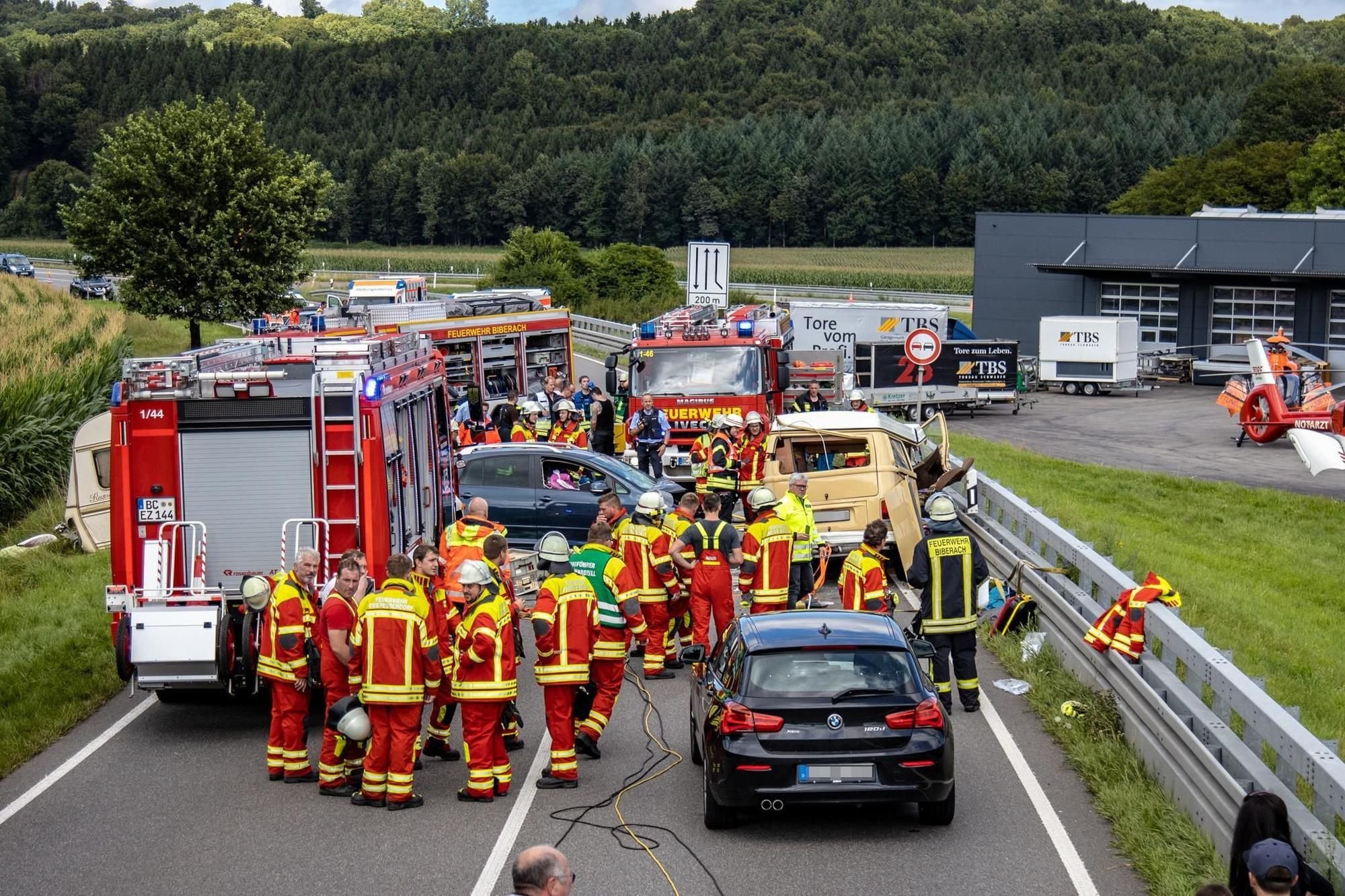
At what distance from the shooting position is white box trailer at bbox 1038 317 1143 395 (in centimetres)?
4797

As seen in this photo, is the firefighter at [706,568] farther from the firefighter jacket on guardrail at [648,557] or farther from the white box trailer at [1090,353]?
the white box trailer at [1090,353]

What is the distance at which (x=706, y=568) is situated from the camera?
12.9m

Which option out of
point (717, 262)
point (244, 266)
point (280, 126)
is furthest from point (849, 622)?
point (280, 126)


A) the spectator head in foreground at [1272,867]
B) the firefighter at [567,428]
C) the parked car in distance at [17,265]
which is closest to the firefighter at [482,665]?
the spectator head in foreground at [1272,867]

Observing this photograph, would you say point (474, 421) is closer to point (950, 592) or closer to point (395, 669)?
point (950, 592)

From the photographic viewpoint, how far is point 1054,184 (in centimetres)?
12019

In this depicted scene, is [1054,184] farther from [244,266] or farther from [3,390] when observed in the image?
[3,390]

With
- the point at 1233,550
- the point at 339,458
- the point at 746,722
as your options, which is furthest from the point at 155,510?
the point at 1233,550

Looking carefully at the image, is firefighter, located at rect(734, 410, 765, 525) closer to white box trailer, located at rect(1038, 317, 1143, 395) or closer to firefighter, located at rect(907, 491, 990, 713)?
firefighter, located at rect(907, 491, 990, 713)

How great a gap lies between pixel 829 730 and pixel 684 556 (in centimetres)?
441

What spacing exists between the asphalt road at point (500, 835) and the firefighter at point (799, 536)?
3.05 metres

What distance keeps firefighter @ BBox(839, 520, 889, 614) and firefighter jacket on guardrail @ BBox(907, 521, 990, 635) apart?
39cm

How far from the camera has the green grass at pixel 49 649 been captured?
38.5 ft

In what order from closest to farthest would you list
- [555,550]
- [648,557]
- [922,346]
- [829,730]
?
[829,730]
[555,550]
[648,557]
[922,346]
